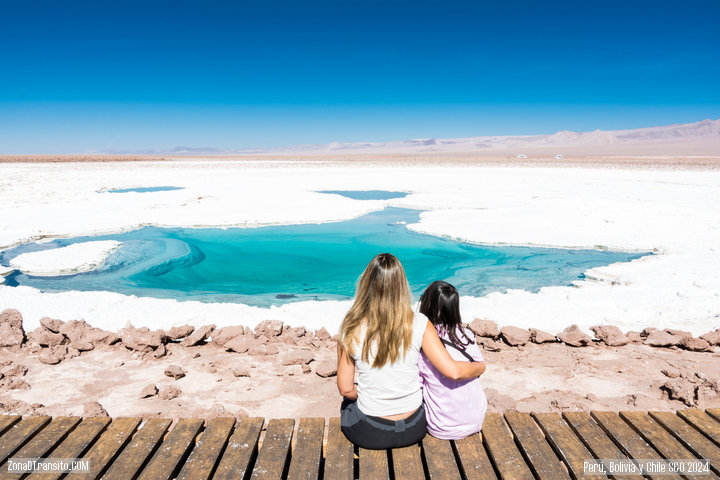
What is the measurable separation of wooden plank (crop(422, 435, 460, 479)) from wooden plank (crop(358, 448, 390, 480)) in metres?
0.22

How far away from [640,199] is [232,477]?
18341 mm

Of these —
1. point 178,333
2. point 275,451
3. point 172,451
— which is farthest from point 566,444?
point 178,333

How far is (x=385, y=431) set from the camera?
2385 mm

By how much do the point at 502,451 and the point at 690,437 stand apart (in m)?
1.10

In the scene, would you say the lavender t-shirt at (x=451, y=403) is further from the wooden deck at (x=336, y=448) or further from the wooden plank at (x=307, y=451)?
the wooden plank at (x=307, y=451)

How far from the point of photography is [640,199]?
16.8 meters

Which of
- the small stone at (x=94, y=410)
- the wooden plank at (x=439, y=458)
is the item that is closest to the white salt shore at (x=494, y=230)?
the small stone at (x=94, y=410)

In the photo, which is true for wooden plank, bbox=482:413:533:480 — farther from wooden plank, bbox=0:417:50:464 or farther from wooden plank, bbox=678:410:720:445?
wooden plank, bbox=0:417:50:464

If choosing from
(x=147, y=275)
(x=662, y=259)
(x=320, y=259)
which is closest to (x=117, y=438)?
(x=147, y=275)

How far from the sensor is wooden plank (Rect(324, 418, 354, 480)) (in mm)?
2277

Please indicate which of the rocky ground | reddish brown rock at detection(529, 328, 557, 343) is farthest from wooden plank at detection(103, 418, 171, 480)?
reddish brown rock at detection(529, 328, 557, 343)

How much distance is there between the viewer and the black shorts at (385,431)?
2.39 metres

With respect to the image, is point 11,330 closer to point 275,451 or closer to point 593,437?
point 275,451

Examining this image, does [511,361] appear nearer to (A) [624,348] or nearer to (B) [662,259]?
(A) [624,348]
